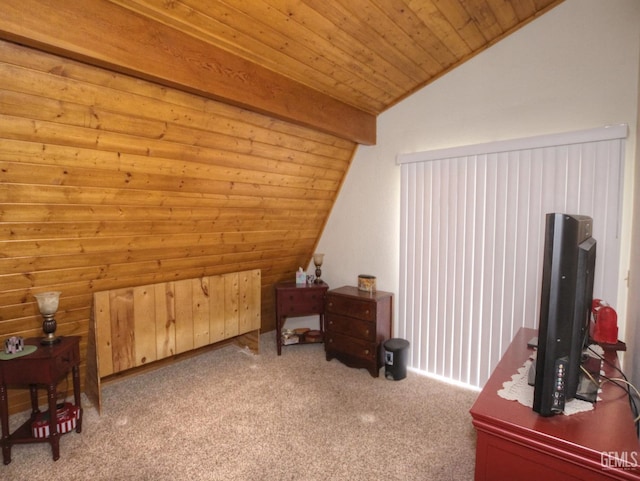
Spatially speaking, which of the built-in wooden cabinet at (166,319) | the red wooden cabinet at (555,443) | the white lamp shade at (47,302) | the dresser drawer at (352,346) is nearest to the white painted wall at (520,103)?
the dresser drawer at (352,346)

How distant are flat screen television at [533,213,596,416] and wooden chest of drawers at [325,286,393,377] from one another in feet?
6.19

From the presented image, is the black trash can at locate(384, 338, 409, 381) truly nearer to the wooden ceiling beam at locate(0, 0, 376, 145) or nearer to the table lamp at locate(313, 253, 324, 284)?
the table lamp at locate(313, 253, 324, 284)

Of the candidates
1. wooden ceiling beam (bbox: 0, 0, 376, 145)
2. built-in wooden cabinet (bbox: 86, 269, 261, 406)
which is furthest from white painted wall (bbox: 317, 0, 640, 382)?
built-in wooden cabinet (bbox: 86, 269, 261, 406)

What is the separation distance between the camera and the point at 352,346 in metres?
3.17

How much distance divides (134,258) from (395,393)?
2253 millimetres

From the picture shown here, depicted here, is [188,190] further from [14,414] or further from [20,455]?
[14,414]

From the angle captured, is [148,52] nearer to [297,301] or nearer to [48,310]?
[48,310]

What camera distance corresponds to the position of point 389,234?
3.31 metres

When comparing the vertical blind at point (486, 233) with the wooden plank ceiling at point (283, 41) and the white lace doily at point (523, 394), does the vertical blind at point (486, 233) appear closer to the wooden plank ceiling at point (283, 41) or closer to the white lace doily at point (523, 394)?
the wooden plank ceiling at point (283, 41)

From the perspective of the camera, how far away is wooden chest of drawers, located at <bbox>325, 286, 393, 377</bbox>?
303 centimetres

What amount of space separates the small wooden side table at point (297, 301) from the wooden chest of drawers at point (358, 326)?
1.00ft

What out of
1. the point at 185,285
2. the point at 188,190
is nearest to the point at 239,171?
the point at 188,190

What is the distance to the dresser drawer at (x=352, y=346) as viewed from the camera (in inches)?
119

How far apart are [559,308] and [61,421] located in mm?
2786
